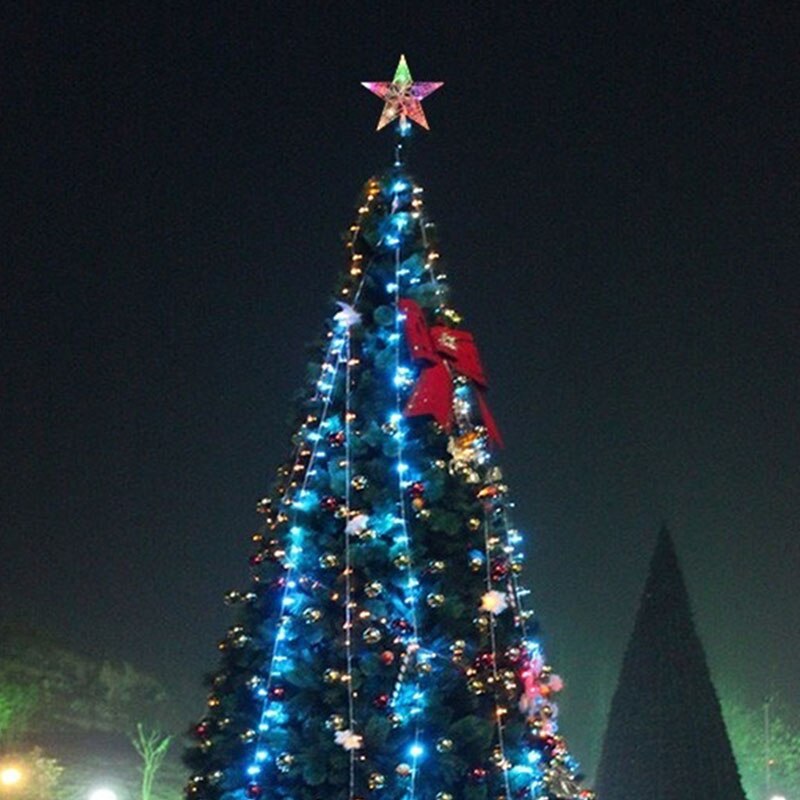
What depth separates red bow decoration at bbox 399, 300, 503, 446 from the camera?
2.70 meters

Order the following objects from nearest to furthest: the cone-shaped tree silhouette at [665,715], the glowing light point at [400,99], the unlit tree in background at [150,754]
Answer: the glowing light point at [400,99] → the cone-shaped tree silhouette at [665,715] → the unlit tree in background at [150,754]

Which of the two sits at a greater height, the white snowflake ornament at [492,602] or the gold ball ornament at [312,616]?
the white snowflake ornament at [492,602]

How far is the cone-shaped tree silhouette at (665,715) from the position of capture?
207 inches

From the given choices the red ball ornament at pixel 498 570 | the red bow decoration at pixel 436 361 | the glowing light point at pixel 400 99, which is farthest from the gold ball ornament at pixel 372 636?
the glowing light point at pixel 400 99

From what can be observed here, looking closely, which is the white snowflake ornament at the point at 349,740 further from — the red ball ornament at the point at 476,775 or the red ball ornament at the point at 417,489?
the red ball ornament at the point at 417,489

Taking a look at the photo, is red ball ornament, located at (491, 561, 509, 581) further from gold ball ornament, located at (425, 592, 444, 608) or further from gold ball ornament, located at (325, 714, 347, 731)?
gold ball ornament, located at (325, 714, 347, 731)

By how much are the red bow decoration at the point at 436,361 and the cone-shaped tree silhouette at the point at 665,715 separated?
3.31 m

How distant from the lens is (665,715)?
543 cm

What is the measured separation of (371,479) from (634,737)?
3661 millimetres

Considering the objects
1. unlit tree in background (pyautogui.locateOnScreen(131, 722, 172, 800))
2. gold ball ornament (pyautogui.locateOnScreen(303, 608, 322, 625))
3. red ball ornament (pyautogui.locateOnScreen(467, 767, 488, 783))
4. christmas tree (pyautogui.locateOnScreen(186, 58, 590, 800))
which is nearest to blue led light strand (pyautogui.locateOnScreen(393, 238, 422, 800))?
christmas tree (pyautogui.locateOnScreen(186, 58, 590, 800))

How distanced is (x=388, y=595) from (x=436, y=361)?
70 cm

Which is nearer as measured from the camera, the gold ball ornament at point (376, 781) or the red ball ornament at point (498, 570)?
the gold ball ornament at point (376, 781)

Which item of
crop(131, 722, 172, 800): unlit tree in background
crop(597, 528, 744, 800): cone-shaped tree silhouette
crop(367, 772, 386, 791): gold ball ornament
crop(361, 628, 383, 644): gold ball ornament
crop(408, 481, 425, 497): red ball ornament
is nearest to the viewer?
crop(367, 772, 386, 791): gold ball ornament

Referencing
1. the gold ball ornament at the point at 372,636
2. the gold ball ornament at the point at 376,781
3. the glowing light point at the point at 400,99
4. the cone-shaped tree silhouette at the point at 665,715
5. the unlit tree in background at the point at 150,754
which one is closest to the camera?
the gold ball ornament at the point at 376,781
